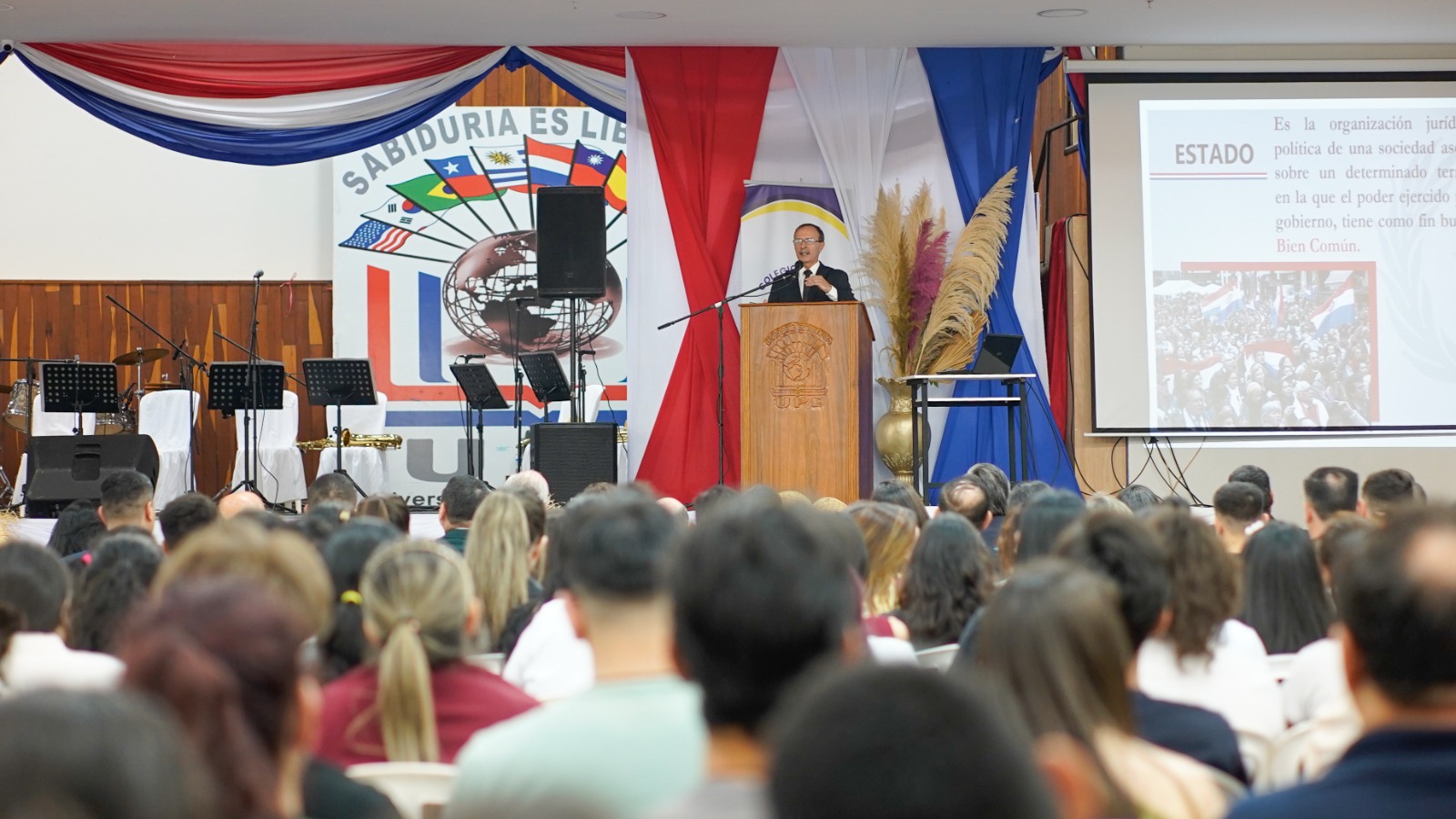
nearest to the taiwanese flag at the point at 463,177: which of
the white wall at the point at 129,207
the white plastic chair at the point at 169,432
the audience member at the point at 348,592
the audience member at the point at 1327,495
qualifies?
the white wall at the point at 129,207

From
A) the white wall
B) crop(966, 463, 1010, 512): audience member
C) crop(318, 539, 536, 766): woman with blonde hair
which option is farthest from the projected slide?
the white wall

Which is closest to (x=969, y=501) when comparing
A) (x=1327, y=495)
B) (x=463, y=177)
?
(x=1327, y=495)

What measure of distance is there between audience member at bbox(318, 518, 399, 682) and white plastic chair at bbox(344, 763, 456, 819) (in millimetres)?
422

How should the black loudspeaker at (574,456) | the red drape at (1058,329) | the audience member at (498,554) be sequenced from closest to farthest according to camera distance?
the audience member at (498,554)
the black loudspeaker at (574,456)
the red drape at (1058,329)

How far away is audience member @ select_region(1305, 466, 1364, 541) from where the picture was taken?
4.40 metres

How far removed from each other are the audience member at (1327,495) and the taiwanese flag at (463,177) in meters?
8.69

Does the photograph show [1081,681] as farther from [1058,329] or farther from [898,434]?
[1058,329]

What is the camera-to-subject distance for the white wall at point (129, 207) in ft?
39.5

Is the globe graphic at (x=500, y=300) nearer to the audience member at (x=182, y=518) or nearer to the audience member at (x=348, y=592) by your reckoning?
the audience member at (x=182, y=518)

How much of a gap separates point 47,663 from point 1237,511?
11.1ft

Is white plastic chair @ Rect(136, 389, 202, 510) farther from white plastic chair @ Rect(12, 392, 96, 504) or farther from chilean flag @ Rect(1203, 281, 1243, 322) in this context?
chilean flag @ Rect(1203, 281, 1243, 322)

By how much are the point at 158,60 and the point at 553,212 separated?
282cm

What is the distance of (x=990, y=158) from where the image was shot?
875 centimetres

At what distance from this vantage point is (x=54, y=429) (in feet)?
34.4
